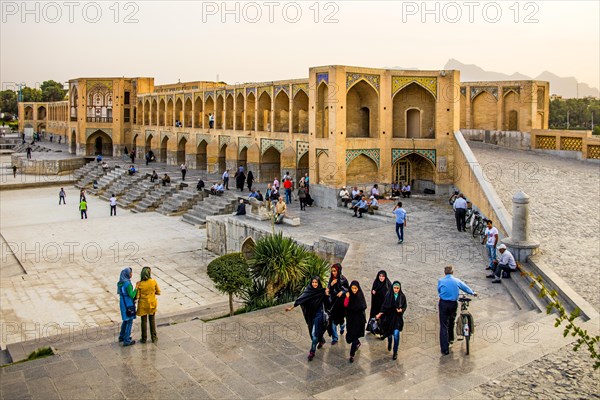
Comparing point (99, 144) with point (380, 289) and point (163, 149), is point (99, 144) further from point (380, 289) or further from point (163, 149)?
point (380, 289)

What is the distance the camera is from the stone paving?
1079 centimetres

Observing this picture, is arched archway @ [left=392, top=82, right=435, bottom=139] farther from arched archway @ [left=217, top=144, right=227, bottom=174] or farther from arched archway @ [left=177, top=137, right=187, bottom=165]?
arched archway @ [left=177, top=137, right=187, bottom=165]

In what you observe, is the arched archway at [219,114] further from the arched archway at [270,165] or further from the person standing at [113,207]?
the person standing at [113,207]

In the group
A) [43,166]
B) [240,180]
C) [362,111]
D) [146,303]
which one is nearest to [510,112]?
[362,111]

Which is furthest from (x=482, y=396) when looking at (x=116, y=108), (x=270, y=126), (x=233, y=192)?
(x=116, y=108)

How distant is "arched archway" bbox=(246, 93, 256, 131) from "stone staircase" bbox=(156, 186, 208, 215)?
14.7 ft

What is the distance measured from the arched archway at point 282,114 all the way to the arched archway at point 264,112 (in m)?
1.28

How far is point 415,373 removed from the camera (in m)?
6.62

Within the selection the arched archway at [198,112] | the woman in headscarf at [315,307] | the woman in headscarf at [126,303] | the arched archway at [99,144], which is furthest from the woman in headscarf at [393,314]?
the arched archway at [99,144]

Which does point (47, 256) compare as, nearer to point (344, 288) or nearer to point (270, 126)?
point (270, 126)

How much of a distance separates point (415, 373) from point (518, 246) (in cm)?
543

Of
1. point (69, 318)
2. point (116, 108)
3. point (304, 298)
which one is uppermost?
point (116, 108)

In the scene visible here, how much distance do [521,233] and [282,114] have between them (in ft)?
53.2

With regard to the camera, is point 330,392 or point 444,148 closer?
point 330,392
